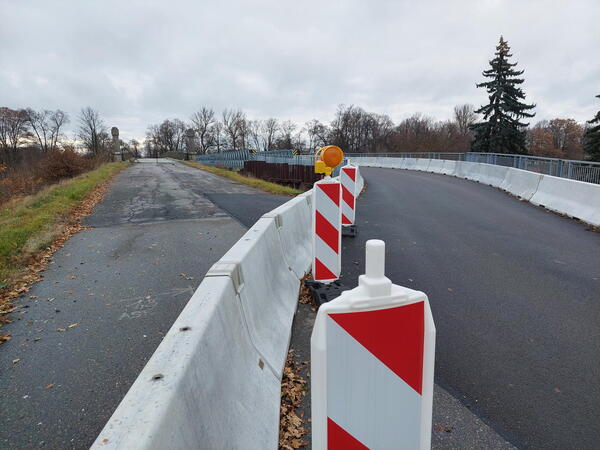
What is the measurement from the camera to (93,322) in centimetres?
439

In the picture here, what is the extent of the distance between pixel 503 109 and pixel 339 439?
52584mm

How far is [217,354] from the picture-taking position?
208 centimetres

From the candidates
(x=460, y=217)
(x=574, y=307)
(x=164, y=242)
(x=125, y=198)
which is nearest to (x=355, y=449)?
(x=574, y=307)

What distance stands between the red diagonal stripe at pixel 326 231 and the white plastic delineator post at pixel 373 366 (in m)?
3.46

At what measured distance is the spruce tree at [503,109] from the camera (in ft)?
Result: 149

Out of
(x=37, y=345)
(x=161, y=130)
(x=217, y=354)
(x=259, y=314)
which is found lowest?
Result: (x=37, y=345)

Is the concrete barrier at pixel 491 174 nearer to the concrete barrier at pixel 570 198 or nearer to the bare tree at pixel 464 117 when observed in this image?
the concrete barrier at pixel 570 198

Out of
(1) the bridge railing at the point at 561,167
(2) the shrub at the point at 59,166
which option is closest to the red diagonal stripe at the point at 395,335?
(1) the bridge railing at the point at 561,167

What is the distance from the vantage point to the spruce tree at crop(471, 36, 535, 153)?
4534 cm

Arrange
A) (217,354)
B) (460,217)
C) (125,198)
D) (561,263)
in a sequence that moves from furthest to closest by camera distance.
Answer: (125,198)
(460,217)
(561,263)
(217,354)

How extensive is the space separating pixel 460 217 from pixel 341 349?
32.7 feet

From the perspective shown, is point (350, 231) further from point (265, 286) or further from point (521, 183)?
point (521, 183)

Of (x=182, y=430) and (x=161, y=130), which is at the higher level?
(x=161, y=130)

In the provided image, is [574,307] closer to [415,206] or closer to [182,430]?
[182,430]
